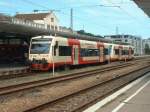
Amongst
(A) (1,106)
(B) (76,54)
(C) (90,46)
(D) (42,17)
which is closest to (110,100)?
(A) (1,106)

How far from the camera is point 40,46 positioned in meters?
36.4

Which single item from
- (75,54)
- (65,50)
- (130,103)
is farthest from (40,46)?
(130,103)

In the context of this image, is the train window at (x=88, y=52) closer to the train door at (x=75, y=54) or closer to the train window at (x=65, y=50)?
the train door at (x=75, y=54)

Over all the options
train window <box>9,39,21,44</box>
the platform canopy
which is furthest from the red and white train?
train window <box>9,39,21,44</box>

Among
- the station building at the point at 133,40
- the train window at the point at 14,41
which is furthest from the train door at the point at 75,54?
the station building at the point at 133,40

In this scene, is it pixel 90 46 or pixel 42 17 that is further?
pixel 42 17

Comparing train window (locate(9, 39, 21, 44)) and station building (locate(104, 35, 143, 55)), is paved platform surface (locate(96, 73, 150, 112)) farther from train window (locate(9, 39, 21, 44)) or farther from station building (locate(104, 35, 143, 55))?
station building (locate(104, 35, 143, 55))

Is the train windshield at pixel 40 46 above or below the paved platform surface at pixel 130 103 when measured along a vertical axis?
above

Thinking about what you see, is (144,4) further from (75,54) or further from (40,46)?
(75,54)

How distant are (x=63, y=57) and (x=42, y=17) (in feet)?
262

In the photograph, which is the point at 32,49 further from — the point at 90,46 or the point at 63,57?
the point at 90,46

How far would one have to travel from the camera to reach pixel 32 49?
36.8 m

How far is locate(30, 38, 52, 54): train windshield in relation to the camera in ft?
118

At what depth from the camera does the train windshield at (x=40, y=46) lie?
35919 mm
